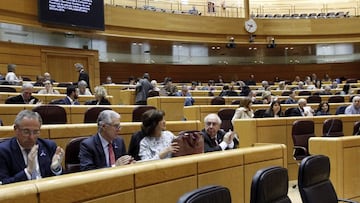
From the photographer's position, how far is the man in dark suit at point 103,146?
3.28 meters

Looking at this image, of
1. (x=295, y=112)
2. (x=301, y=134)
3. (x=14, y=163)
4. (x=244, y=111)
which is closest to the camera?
(x=14, y=163)

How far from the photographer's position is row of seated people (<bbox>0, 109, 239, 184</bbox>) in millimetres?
2814

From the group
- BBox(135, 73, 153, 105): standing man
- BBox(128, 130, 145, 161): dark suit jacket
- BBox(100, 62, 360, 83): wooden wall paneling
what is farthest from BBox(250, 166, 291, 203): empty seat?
BBox(100, 62, 360, 83): wooden wall paneling

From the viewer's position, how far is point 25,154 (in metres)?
2.91

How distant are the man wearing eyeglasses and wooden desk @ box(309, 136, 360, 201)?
3179mm

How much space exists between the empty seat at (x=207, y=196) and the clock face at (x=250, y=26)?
56.7 ft

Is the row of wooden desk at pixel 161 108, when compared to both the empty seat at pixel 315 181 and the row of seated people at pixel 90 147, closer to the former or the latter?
the row of seated people at pixel 90 147

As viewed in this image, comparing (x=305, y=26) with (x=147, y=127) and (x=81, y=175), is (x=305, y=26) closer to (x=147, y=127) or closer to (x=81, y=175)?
(x=147, y=127)

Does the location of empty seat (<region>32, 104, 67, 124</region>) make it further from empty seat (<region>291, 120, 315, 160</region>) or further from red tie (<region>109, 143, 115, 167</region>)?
empty seat (<region>291, 120, 315, 160</region>)

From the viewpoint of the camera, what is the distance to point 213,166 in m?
3.23

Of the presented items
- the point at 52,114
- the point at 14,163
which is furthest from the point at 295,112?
the point at 14,163

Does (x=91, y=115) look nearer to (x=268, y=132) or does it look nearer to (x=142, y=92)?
(x=268, y=132)

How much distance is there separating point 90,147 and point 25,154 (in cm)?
54

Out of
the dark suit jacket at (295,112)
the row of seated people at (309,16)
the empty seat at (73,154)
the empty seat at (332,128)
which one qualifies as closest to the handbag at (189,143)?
the empty seat at (73,154)
